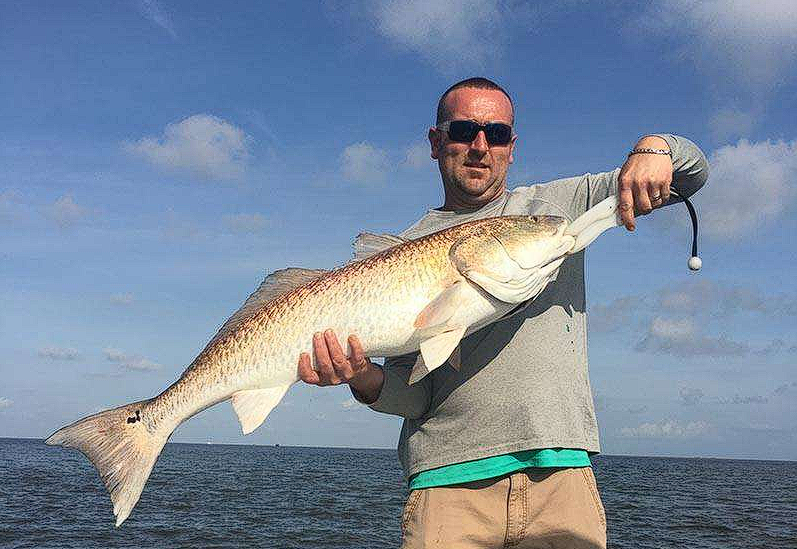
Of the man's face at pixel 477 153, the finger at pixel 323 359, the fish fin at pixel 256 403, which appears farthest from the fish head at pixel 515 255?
the fish fin at pixel 256 403

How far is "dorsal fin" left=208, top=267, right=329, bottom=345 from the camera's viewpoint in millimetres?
4469

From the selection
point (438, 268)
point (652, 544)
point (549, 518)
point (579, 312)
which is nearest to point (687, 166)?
point (579, 312)

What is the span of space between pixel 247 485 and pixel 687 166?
153 feet

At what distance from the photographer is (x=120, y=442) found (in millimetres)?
4523

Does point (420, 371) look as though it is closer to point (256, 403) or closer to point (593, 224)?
point (256, 403)

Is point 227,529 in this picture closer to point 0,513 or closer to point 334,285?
point 0,513

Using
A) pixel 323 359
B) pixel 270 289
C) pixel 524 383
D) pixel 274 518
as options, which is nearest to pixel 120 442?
pixel 270 289

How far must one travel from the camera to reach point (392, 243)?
445 cm

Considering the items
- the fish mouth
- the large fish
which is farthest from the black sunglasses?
the fish mouth

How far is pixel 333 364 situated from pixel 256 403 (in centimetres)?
59

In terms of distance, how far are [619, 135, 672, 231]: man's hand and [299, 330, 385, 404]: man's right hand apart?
1634mm

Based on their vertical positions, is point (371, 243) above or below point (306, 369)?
above

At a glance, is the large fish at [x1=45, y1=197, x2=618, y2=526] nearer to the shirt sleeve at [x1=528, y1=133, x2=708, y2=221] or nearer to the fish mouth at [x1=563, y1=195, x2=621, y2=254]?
the fish mouth at [x1=563, y1=195, x2=621, y2=254]

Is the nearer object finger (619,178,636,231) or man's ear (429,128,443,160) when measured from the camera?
finger (619,178,636,231)
